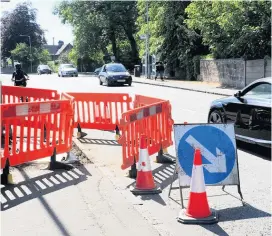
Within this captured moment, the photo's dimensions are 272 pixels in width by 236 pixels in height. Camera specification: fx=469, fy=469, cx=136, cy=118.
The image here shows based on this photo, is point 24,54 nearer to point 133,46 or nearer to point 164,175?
point 133,46

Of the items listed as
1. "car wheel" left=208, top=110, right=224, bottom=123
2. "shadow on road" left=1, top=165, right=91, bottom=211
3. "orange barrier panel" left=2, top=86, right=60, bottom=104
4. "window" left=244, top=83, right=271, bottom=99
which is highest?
"window" left=244, top=83, right=271, bottom=99

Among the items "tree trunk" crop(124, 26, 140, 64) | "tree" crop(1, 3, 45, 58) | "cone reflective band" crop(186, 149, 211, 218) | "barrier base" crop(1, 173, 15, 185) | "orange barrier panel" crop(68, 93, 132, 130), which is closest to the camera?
"cone reflective band" crop(186, 149, 211, 218)

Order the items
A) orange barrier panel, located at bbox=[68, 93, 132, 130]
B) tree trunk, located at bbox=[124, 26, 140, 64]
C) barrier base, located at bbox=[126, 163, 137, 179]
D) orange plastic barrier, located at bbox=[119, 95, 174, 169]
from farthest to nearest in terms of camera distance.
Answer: tree trunk, located at bbox=[124, 26, 140, 64], orange barrier panel, located at bbox=[68, 93, 132, 130], barrier base, located at bbox=[126, 163, 137, 179], orange plastic barrier, located at bbox=[119, 95, 174, 169]

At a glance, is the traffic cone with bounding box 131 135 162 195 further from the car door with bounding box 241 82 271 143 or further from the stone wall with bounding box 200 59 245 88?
the stone wall with bounding box 200 59 245 88

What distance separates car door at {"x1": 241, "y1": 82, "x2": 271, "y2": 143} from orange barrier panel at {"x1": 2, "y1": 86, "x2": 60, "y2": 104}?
14.5ft

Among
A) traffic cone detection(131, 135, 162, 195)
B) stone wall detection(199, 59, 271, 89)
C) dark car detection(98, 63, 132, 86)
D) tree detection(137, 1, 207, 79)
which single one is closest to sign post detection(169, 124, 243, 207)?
traffic cone detection(131, 135, 162, 195)

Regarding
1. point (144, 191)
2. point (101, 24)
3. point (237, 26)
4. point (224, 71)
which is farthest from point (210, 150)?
point (101, 24)

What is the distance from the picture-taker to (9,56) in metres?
99.6

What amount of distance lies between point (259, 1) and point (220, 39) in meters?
5.21

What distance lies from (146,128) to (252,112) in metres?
2.22

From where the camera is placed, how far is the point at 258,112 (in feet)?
27.3

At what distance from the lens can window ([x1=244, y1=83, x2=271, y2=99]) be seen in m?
8.49

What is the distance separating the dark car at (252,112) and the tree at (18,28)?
93.4 metres

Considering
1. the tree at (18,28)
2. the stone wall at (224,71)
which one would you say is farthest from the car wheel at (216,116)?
the tree at (18,28)
